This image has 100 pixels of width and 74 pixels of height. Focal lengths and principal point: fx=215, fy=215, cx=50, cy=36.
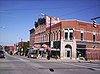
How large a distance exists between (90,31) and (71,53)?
8.80 metres

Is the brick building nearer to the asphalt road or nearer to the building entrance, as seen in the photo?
the building entrance

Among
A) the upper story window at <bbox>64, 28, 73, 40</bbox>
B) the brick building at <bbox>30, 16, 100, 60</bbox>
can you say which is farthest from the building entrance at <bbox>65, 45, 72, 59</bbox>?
the upper story window at <bbox>64, 28, 73, 40</bbox>

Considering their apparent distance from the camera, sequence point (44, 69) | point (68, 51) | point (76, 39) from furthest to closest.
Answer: point (68, 51) → point (76, 39) → point (44, 69)

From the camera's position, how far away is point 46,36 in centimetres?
6831

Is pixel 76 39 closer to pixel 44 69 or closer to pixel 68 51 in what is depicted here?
pixel 68 51

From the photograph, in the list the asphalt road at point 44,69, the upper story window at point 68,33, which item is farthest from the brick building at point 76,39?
the asphalt road at point 44,69

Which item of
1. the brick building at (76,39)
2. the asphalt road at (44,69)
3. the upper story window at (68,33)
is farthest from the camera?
the upper story window at (68,33)

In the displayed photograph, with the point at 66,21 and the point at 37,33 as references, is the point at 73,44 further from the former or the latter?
the point at 37,33

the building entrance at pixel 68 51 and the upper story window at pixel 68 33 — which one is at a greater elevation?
the upper story window at pixel 68 33

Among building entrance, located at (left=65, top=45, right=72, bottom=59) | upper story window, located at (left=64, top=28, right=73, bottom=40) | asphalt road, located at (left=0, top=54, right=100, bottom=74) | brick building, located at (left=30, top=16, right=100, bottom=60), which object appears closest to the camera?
asphalt road, located at (left=0, top=54, right=100, bottom=74)

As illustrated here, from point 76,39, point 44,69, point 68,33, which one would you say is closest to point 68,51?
point 76,39

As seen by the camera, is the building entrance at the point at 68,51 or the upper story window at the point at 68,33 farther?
the upper story window at the point at 68,33

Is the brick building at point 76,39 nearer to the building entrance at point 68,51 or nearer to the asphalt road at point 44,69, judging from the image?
the building entrance at point 68,51

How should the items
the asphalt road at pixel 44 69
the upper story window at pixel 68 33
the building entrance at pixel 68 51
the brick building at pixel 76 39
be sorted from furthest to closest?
the upper story window at pixel 68 33, the building entrance at pixel 68 51, the brick building at pixel 76 39, the asphalt road at pixel 44 69
